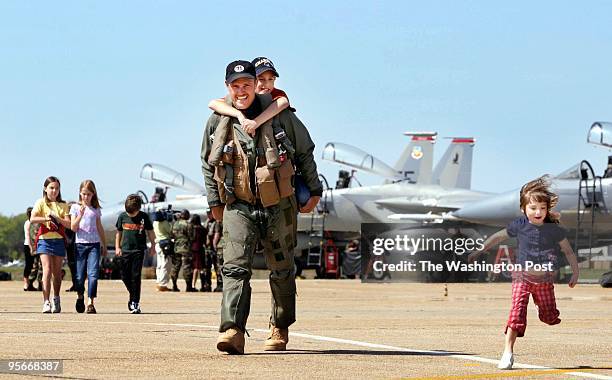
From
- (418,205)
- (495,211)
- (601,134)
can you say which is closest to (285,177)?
(601,134)

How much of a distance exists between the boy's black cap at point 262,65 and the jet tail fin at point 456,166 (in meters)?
54.3

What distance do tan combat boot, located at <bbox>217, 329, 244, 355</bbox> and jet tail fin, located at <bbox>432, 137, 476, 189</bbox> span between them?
5511 cm

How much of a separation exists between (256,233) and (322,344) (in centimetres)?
129

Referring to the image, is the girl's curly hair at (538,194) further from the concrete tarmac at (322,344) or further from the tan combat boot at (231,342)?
the tan combat boot at (231,342)

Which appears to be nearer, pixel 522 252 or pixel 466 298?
pixel 522 252

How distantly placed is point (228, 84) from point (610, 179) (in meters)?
26.6

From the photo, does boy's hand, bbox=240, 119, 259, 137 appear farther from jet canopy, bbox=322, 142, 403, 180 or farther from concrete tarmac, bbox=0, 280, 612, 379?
jet canopy, bbox=322, 142, 403, 180

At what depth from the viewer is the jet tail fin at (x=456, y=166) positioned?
6291cm

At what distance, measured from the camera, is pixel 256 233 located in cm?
855

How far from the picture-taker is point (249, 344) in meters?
9.40

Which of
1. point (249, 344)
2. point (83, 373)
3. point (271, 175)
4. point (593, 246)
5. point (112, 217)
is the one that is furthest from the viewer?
point (112, 217)

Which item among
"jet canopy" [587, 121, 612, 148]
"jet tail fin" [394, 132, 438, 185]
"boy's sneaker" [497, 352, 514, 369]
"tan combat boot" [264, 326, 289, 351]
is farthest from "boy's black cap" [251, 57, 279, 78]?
"jet tail fin" [394, 132, 438, 185]

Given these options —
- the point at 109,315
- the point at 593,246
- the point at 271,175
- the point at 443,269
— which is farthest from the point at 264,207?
the point at 593,246

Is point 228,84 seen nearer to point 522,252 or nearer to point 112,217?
point 522,252
